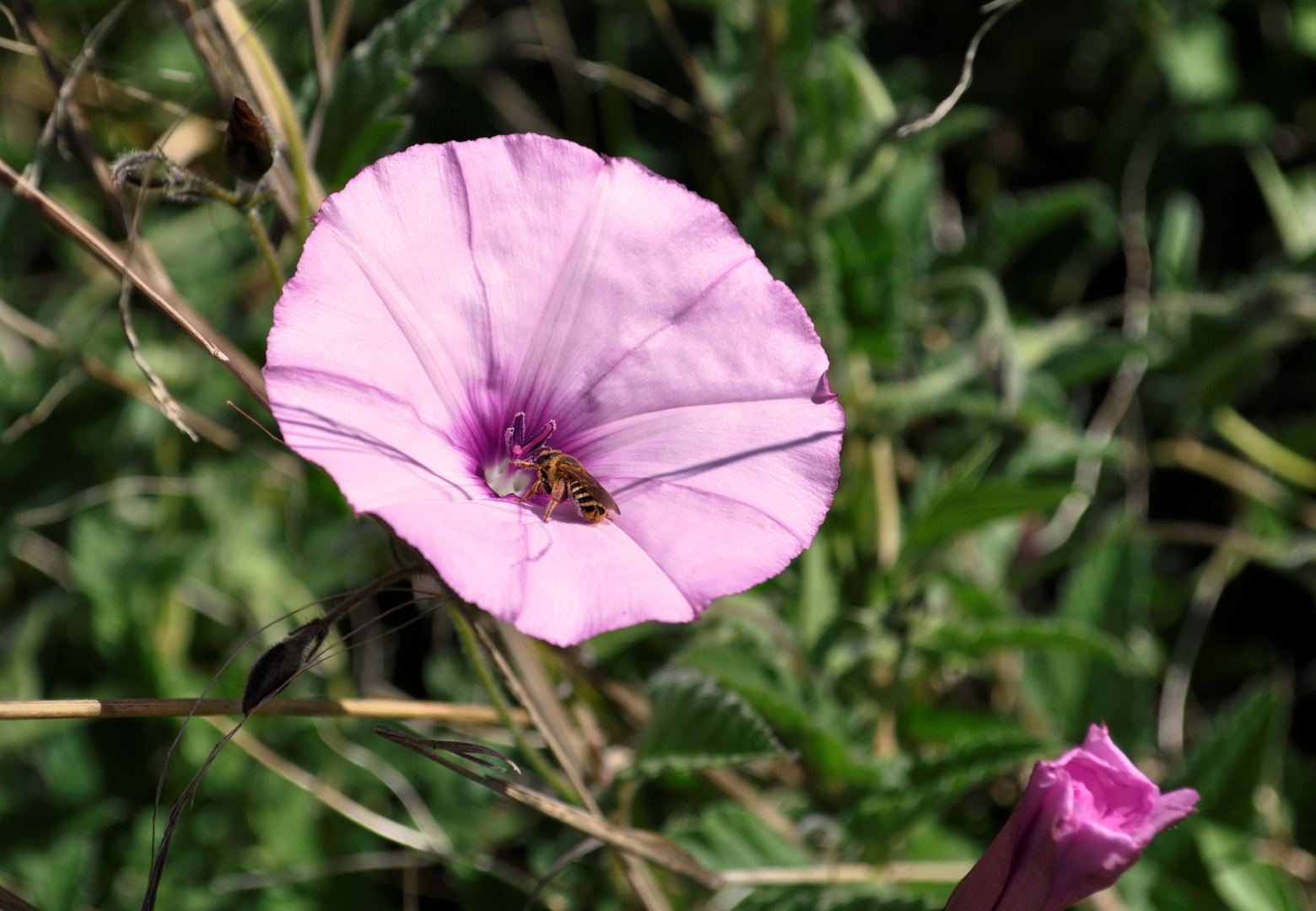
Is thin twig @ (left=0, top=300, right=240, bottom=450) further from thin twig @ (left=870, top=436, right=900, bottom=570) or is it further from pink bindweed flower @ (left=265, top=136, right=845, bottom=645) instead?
thin twig @ (left=870, top=436, right=900, bottom=570)

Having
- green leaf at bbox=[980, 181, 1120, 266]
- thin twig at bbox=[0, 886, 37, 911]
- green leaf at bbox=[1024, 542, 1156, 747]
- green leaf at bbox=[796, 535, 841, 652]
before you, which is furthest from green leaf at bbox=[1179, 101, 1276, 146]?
thin twig at bbox=[0, 886, 37, 911]

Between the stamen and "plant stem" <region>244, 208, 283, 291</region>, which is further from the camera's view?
the stamen

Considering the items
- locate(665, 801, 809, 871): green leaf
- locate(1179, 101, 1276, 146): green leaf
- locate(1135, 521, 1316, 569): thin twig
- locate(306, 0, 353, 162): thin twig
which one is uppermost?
locate(306, 0, 353, 162): thin twig

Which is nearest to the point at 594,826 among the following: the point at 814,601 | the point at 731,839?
the point at 731,839

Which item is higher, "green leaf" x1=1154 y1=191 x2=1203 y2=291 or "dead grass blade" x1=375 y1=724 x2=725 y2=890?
"green leaf" x1=1154 y1=191 x2=1203 y2=291

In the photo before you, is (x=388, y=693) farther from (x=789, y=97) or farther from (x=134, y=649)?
(x=789, y=97)

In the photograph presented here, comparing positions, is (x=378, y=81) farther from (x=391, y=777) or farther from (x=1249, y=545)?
(x=1249, y=545)

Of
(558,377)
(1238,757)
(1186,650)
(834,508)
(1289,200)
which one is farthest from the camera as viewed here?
(1289,200)

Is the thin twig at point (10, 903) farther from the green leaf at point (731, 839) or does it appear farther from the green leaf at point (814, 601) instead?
the green leaf at point (814, 601)
